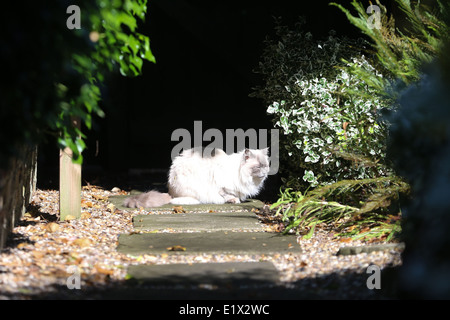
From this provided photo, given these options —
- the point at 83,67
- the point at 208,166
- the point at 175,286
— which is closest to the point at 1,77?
the point at 83,67

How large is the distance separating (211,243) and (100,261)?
0.97m

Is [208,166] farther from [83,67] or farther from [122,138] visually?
[83,67]

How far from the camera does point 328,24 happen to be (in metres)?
7.70

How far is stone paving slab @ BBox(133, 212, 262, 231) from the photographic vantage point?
5.19 meters

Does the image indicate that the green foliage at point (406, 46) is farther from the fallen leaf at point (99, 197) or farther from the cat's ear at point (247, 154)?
the fallen leaf at point (99, 197)

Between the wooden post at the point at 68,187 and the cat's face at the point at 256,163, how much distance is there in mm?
1932

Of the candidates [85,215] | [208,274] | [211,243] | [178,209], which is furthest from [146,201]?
[208,274]

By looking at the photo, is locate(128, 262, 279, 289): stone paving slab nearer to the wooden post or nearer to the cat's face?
the wooden post

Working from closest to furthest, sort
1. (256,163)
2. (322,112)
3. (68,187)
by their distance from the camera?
(68,187) → (322,112) → (256,163)

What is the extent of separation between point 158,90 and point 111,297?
19.1 feet

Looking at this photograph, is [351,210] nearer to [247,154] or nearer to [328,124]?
[328,124]

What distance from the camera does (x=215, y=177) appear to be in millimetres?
6387

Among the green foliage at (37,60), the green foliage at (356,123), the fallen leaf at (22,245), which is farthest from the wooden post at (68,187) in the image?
the green foliage at (37,60)

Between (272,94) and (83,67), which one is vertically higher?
(272,94)
